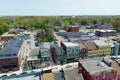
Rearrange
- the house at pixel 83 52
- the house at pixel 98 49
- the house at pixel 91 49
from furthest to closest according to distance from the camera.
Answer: the house at pixel 98 49
the house at pixel 91 49
the house at pixel 83 52

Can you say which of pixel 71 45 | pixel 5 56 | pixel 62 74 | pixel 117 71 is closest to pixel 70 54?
pixel 71 45

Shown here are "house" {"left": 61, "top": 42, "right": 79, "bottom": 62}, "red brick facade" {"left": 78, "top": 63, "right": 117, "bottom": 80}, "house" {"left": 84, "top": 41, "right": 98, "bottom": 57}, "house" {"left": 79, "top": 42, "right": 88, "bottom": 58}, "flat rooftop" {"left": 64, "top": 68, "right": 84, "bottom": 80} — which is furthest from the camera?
"house" {"left": 84, "top": 41, "right": 98, "bottom": 57}

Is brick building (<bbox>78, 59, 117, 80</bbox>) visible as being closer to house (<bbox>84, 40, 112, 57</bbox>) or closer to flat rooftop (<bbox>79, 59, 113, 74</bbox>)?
flat rooftop (<bbox>79, 59, 113, 74</bbox>)

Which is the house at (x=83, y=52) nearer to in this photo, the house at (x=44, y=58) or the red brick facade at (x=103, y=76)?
the house at (x=44, y=58)

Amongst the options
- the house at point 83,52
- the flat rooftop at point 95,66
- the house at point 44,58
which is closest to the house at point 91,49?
the house at point 83,52

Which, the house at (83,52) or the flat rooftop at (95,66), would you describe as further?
the house at (83,52)

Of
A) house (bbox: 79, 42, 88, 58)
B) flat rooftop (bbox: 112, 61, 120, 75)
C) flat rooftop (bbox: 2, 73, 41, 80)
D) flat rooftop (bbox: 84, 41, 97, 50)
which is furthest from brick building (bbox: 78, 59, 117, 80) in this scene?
flat rooftop (bbox: 84, 41, 97, 50)

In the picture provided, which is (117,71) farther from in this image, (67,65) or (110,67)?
(67,65)

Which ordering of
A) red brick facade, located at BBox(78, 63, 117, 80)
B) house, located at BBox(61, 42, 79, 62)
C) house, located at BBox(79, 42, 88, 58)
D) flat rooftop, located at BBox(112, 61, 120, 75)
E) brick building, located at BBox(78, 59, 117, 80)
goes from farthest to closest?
house, located at BBox(79, 42, 88, 58), house, located at BBox(61, 42, 79, 62), flat rooftop, located at BBox(112, 61, 120, 75), brick building, located at BBox(78, 59, 117, 80), red brick facade, located at BBox(78, 63, 117, 80)

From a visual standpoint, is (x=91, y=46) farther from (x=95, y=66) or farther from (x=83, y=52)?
(x=95, y=66)
